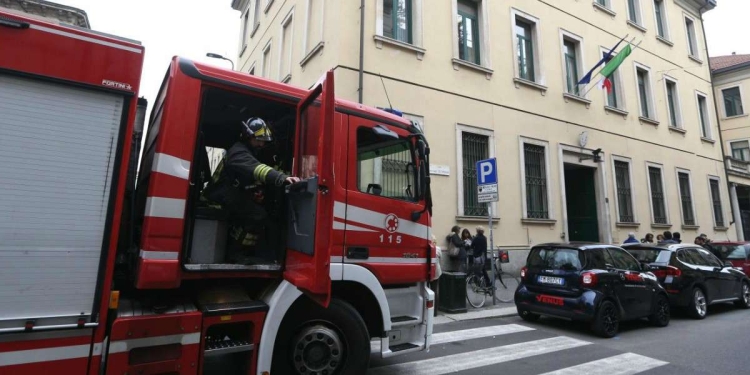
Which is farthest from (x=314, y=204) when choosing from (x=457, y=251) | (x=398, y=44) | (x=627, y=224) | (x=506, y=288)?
(x=627, y=224)

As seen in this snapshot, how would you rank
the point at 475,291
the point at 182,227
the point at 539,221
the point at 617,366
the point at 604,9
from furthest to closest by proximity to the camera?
the point at 604,9 → the point at 539,221 → the point at 475,291 → the point at 617,366 → the point at 182,227

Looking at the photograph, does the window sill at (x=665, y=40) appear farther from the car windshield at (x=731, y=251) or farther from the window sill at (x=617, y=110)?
the car windshield at (x=731, y=251)

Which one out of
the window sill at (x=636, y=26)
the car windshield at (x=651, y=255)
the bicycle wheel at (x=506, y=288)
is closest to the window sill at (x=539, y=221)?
the bicycle wheel at (x=506, y=288)

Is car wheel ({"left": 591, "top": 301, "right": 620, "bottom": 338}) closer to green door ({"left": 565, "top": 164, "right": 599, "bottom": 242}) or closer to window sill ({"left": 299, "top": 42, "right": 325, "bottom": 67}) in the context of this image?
window sill ({"left": 299, "top": 42, "right": 325, "bottom": 67})

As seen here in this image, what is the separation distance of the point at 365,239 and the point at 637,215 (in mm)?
15517

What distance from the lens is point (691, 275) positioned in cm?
820

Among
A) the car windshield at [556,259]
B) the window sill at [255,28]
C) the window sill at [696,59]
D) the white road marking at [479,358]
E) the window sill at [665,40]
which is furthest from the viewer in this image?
the window sill at [696,59]

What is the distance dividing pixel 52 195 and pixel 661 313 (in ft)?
29.7

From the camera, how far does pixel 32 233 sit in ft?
7.98

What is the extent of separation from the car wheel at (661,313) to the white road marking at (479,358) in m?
2.28

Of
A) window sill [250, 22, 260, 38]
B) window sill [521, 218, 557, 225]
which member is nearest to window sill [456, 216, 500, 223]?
window sill [521, 218, 557, 225]

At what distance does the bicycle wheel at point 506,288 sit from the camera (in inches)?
374

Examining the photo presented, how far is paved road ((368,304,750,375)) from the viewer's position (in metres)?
4.88

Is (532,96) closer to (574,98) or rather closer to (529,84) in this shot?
(529,84)
